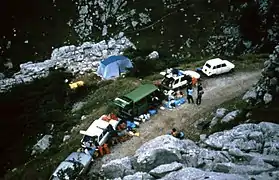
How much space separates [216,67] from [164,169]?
1885 cm

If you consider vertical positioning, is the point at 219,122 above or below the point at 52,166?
above

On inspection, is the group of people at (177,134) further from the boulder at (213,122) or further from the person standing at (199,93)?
the person standing at (199,93)

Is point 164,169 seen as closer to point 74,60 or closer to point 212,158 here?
point 212,158

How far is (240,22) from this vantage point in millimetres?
58781

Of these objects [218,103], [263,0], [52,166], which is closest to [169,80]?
[218,103]

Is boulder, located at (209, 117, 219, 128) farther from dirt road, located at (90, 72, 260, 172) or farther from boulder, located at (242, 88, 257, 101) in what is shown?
boulder, located at (242, 88, 257, 101)

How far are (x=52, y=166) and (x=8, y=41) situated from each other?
32286 mm

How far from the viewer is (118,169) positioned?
25.3 m

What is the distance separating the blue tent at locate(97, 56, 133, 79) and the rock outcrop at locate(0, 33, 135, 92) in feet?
10.7

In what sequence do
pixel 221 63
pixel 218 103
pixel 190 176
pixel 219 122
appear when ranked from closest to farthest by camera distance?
pixel 190 176 < pixel 219 122 < pixel 218 103 < pixel 221 63

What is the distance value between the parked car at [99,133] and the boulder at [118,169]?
5073 mm

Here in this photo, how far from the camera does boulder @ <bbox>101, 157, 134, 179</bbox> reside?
25078 mm

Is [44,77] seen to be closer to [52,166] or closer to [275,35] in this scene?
[52,166]

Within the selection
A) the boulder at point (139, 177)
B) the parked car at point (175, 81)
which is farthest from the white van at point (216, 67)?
the boulder at point (139, 177)
